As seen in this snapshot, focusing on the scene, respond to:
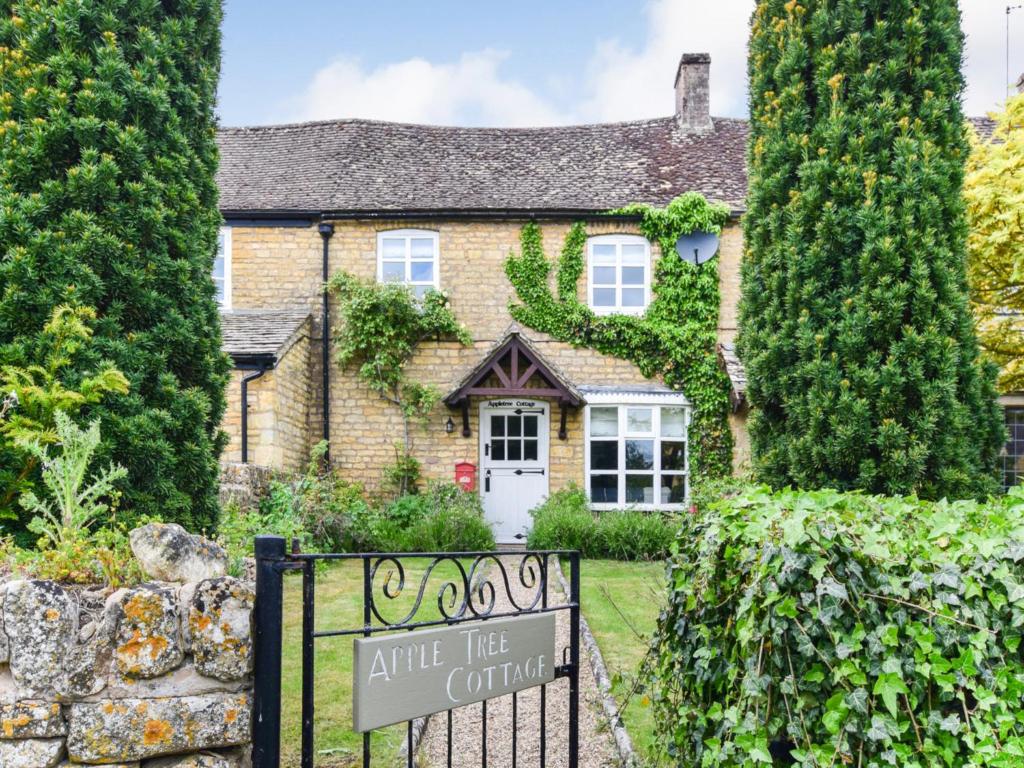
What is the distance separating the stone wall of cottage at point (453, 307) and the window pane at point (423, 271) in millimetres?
209

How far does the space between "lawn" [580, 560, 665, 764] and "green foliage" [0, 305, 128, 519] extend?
3422 millimetres

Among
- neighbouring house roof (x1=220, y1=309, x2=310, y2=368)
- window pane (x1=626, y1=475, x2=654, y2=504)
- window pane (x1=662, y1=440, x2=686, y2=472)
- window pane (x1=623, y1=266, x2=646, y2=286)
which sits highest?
window pane (x1=623, y1=266, x2=646, y2=286)

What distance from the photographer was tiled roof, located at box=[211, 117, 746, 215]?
14750 mm

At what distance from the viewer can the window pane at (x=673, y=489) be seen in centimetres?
1428

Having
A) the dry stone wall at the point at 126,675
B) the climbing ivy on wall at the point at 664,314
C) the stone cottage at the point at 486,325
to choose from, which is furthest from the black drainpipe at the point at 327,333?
the dry stone wall at the point at 126,675

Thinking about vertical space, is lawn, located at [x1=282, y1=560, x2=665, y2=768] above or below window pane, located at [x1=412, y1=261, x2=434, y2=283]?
below

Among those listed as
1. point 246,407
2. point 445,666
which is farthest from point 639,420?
point 445,666

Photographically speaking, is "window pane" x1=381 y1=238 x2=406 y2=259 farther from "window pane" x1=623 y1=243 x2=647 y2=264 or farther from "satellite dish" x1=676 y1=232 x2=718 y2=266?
"satellite dish" x1=676 y1=232 x2=718 y2=266

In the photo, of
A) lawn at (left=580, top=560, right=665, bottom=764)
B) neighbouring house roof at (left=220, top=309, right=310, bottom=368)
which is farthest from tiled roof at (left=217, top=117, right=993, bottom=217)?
lawn at (left=580, top=560, right=665, bottom=764)

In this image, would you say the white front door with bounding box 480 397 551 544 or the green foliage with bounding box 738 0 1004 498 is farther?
the white front door with bounding box 480 397 551 544

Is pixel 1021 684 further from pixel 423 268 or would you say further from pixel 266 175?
pixel 266 175

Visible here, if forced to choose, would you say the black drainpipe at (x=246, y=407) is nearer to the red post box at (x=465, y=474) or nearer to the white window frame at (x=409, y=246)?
the white window frame at (x=409, y=246)

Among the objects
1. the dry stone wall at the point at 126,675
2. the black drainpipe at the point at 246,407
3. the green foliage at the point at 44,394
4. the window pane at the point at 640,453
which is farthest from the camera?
the window pane at the point at 640,453

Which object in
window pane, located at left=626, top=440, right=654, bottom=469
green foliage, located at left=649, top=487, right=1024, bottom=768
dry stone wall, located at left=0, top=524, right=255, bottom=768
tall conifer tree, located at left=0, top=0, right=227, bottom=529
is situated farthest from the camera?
window pane, located at left=626, top=440, right=654, bottom=469
